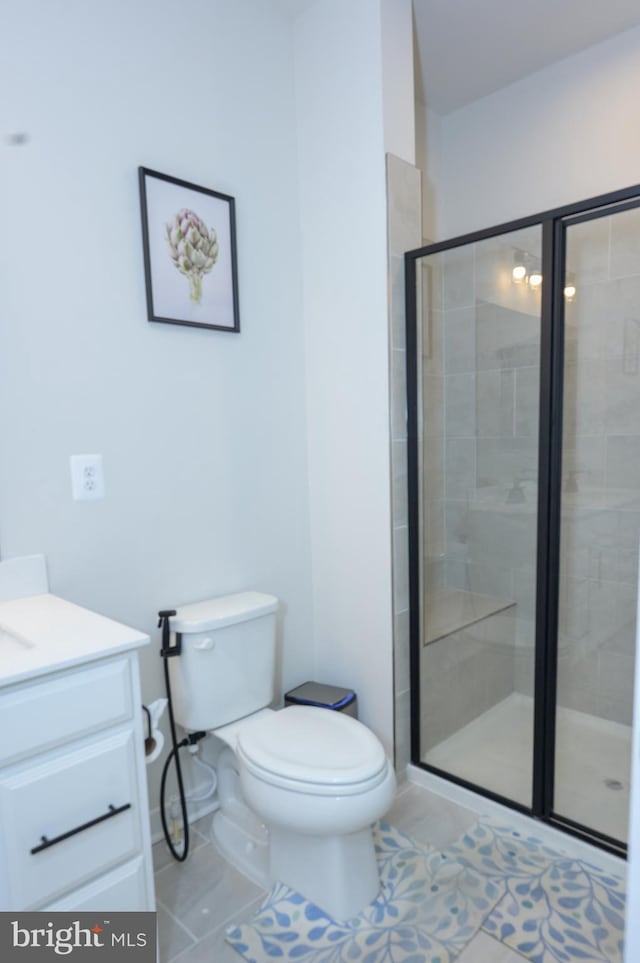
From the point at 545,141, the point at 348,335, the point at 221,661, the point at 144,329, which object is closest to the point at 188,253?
the point at 144,329

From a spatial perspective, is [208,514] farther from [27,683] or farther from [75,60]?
[75,60]

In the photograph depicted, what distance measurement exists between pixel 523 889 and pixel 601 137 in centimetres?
260

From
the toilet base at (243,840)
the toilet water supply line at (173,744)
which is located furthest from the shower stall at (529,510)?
the toilet water supply line at (173,744)

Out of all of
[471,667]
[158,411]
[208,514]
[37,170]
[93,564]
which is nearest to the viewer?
[37,170]

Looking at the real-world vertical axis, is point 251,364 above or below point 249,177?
below

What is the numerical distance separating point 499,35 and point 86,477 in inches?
86.3

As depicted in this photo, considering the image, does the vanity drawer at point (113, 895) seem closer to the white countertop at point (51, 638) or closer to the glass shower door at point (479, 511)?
the white countertop at point (51, 638)

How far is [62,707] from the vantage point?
1.05 m

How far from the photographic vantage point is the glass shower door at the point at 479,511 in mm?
1866

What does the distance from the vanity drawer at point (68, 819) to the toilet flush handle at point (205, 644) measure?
1.68ft

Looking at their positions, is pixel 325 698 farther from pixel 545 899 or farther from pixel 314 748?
pixel 545 899

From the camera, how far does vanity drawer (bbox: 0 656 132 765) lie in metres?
0.99

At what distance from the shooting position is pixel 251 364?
2.01m

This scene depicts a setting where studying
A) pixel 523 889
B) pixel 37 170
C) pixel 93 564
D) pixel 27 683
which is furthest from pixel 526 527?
pixel 37 170
